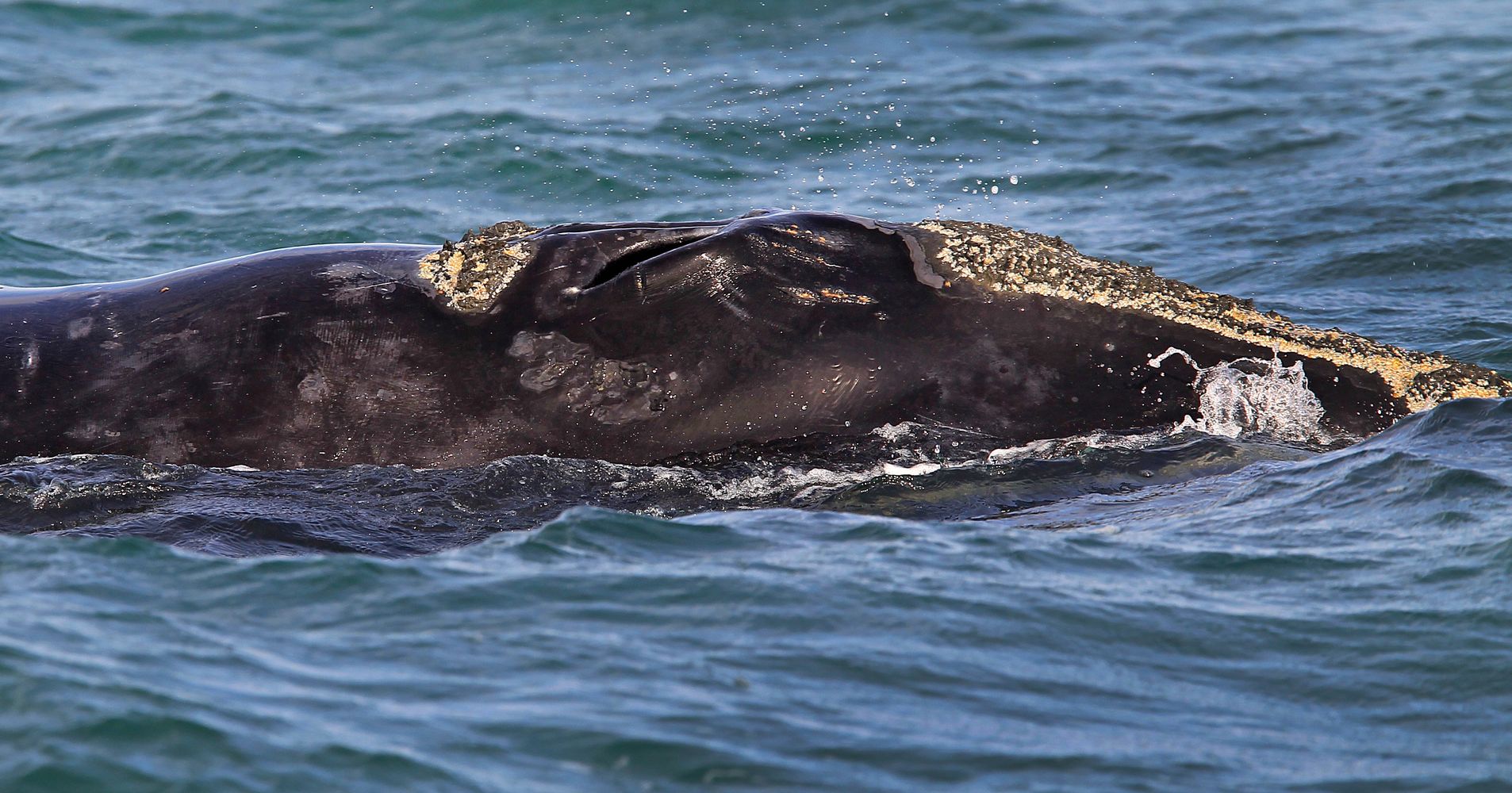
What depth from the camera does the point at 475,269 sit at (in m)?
6.48

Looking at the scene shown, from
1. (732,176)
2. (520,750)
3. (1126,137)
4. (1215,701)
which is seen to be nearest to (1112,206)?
(1126,137)

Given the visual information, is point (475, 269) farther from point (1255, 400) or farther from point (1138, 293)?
point (1255, 400)

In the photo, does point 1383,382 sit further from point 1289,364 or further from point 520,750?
point 520,750

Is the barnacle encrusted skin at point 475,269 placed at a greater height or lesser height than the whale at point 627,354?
greater

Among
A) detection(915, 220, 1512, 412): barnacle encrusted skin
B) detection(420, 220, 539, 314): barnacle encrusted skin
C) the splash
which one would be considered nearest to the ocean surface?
the splash

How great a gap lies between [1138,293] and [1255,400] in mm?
637

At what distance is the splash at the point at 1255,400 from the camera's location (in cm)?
Answer: 648

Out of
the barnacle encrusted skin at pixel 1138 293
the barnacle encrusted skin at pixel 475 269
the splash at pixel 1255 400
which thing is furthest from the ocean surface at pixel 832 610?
the barnacle encrusted skin at pixel 475 269

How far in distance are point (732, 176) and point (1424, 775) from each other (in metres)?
10.5

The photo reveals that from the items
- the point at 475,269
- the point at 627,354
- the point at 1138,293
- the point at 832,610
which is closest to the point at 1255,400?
the point at 1138,293

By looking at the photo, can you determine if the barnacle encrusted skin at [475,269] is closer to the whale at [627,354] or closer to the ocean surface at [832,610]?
the whale at [627,354]

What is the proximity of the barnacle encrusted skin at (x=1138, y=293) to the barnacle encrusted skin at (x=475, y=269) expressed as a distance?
5.45 ft

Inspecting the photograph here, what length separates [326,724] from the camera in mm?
4273


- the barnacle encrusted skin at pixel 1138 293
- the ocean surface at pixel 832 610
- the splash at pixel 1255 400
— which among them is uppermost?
the barnacle encrusted skin at pixel 1138 293
